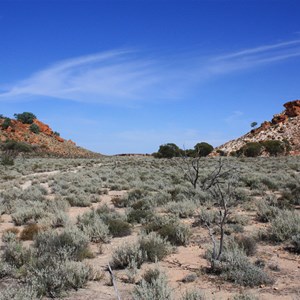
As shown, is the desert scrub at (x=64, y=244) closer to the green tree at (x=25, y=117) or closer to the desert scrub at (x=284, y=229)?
the desert scrub at (x=284, y=229)

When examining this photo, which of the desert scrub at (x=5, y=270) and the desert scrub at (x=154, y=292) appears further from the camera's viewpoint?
the desert scrub at (x=5, y=270)

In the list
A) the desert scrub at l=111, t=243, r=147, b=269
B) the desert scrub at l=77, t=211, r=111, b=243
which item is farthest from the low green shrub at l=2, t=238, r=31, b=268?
the desert scrub at l=77, t=211, r=111, b=243

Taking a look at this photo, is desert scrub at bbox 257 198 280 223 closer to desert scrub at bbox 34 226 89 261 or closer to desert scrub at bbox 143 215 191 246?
desert scrub at bbox 143 215 191 246

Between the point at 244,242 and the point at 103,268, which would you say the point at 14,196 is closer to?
the point at 103,268

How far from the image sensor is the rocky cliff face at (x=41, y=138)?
262ft

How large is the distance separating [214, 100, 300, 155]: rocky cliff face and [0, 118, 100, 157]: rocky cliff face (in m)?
37.9

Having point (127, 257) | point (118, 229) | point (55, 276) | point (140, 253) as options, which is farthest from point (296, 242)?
point (55, 276)

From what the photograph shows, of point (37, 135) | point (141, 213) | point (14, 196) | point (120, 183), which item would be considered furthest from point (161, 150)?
point (141, 213)

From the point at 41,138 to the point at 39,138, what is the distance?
905 mm

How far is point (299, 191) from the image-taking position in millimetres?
14289

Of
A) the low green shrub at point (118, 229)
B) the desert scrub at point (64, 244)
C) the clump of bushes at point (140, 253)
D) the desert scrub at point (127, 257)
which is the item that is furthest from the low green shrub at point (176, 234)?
the desert scrub at point (64, 244)

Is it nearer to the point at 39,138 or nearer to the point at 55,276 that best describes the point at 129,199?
the point at 55,276

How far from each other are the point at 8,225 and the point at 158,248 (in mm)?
5715

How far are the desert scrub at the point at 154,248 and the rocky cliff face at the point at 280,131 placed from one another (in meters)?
74.5
